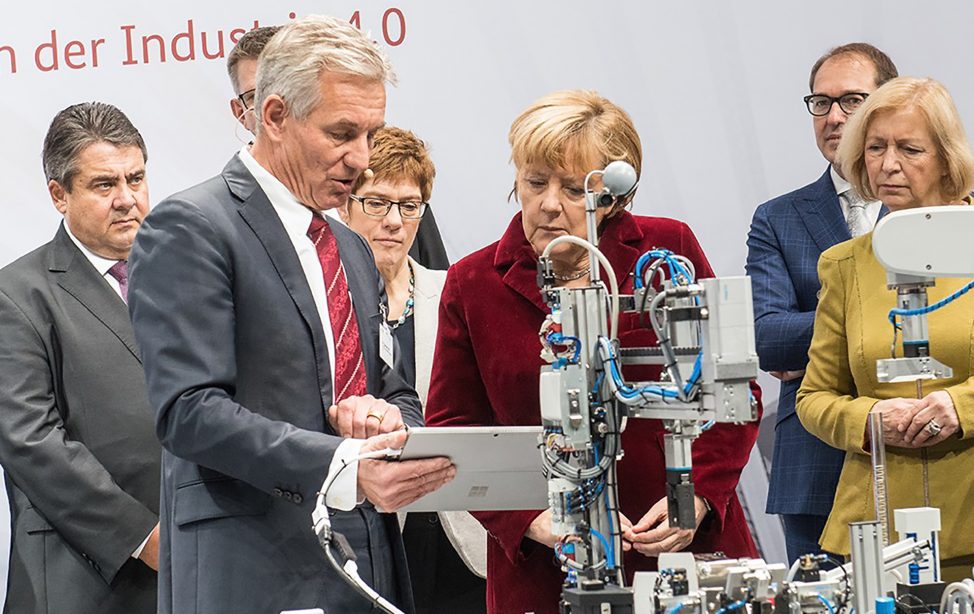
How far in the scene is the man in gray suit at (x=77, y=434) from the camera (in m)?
3.08

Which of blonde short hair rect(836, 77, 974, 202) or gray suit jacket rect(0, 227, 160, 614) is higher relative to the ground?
blonde short hair rect(836, 77, 974, 202)

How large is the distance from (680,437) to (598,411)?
112 millimetres

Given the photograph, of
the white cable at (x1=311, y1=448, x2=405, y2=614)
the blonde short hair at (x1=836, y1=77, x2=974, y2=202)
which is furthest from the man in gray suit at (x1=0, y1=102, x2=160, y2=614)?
the blonde short hair at (x1=836, y1=77, x2=974, y2=202)

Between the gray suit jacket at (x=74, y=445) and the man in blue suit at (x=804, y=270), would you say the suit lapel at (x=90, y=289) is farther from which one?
the man in blue suit at (x=804, y=270)

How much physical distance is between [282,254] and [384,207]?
1380mm

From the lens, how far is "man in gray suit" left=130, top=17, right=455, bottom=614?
202 centimetres

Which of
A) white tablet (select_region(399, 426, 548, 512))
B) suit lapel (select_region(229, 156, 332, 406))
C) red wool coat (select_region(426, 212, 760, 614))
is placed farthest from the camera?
red wool coat (select_region(426, 212, 760, 614))

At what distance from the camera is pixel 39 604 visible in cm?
317

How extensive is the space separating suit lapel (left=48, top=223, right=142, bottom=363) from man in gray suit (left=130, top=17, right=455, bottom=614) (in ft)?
3.60

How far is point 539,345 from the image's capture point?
2.47 metres

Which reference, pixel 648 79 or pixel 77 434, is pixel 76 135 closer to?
pixel 77 434

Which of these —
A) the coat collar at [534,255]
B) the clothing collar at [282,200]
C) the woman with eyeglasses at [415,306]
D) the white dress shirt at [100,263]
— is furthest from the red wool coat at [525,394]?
the white dress shirt at [100,263]

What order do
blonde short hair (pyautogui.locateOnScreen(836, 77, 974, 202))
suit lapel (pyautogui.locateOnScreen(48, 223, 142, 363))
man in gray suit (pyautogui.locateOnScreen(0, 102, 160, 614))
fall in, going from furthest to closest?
1. suit lapel (pyautogui.locateOnScreen(48, 223, 142, 363))
2. man in gray suit (pyautogui.locateOnScreen(0, 102, 160, 614))
3. blonde short hair (pyautogui.locateOnScreen(836, 77, 974, 202))

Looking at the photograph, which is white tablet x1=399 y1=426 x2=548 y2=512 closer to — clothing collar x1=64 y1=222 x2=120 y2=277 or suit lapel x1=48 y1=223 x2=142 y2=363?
suit lapel x1=48 y1=223 x2=142 y2=363
